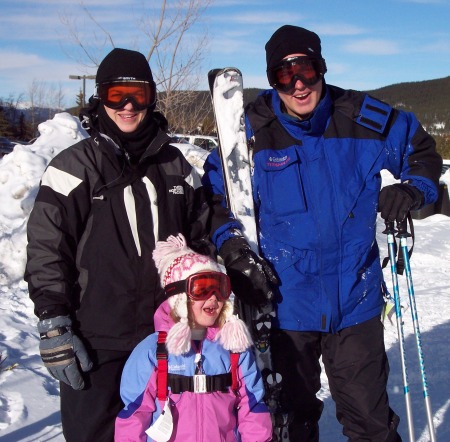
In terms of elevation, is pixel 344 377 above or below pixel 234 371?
below

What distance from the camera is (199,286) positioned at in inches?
92.4

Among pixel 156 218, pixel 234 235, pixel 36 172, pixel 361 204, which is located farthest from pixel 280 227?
pixel 36 172

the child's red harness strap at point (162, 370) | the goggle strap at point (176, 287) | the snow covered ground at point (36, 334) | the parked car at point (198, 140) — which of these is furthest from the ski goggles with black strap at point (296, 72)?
the parked car at point (198, 140)

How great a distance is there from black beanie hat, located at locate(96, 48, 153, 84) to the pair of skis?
23.3 inches

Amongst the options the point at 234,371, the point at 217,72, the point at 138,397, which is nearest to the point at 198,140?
the point at 217,72

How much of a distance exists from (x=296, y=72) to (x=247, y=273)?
2.94ft

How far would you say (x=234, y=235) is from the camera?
267 cm

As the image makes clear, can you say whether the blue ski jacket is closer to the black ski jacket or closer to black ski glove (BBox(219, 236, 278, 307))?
black ski glove (BBox(219, 236, 278, 307))

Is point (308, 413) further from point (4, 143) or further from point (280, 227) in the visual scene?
point (4, 143)

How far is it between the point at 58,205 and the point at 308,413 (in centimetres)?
151

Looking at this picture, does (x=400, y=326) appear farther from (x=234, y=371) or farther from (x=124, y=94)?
(x=124, y=94)

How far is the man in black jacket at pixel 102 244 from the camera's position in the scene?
2.27 meters

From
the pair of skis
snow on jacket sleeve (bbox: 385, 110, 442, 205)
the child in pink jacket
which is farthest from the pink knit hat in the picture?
snow on jacket sleeve (bbox: 385, 110, 442, 205)

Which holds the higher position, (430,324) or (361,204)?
(361,204)
